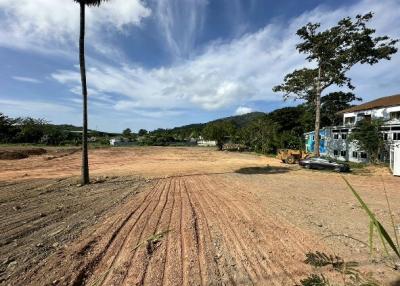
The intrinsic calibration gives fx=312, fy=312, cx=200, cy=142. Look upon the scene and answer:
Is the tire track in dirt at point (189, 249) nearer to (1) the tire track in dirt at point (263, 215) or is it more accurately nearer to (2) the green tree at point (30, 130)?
(1) the tire track in dirt at point (263, 215)

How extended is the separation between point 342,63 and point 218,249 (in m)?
29.8

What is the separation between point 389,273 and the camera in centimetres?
554

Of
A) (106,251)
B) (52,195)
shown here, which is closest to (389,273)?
(106,251)

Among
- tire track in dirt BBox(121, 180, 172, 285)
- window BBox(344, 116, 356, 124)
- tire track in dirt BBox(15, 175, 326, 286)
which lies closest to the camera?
tire track in dirt BBox(121, 180, 172, 285)

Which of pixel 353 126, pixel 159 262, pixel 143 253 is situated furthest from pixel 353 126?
pixel 159 262

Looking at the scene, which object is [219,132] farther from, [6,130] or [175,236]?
[175,236]

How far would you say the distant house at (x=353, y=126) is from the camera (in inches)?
1178

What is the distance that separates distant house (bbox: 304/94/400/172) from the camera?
29.9 meters

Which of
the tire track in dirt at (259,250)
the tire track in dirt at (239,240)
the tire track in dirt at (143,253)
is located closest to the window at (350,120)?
the tire track in dirt at (239,240)

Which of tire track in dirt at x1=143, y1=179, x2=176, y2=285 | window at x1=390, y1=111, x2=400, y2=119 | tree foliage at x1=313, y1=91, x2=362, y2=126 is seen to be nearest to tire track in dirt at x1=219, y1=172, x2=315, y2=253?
tire track in dirt at x1=143, y1=179, x2=176, y2=285

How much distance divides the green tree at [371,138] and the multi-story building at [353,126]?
2.59 feet

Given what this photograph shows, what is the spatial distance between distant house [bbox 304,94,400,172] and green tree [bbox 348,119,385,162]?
0.79 metres

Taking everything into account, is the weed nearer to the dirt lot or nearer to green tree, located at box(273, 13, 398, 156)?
the dirt lot

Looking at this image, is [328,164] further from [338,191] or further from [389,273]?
[389,273]
